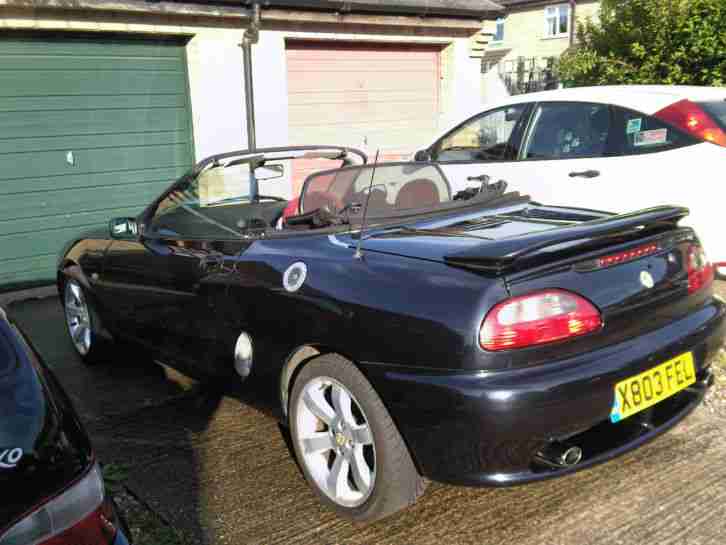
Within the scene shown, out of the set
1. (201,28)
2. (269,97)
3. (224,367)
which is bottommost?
(224,367)

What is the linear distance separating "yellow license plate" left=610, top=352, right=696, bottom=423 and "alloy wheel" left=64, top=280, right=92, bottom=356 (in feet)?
11.7

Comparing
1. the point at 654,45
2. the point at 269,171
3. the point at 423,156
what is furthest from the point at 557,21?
the point at 269,171

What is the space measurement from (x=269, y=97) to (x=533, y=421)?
22.8 ft

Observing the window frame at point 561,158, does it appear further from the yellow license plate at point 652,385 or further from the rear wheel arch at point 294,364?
the rear wheel arch at point 294,364

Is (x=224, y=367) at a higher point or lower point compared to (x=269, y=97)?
lower

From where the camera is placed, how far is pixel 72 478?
1.84 m

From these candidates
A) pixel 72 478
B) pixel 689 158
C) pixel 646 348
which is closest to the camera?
pixel 72 478

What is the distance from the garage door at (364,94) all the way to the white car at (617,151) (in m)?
3.12

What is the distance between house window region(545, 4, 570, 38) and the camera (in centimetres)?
3119

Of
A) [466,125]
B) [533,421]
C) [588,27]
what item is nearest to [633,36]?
[588,27]

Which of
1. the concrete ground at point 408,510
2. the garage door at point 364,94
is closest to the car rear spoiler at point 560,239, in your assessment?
the concrete ground at point 408,510

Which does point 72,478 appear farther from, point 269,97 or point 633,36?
point 633,36

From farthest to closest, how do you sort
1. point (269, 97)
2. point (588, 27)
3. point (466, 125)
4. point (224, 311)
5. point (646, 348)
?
point (588, 27), point (269, 97), point (466, 125), point (224, 311), point (646, 348)

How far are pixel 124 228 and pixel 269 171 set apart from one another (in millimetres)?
932
